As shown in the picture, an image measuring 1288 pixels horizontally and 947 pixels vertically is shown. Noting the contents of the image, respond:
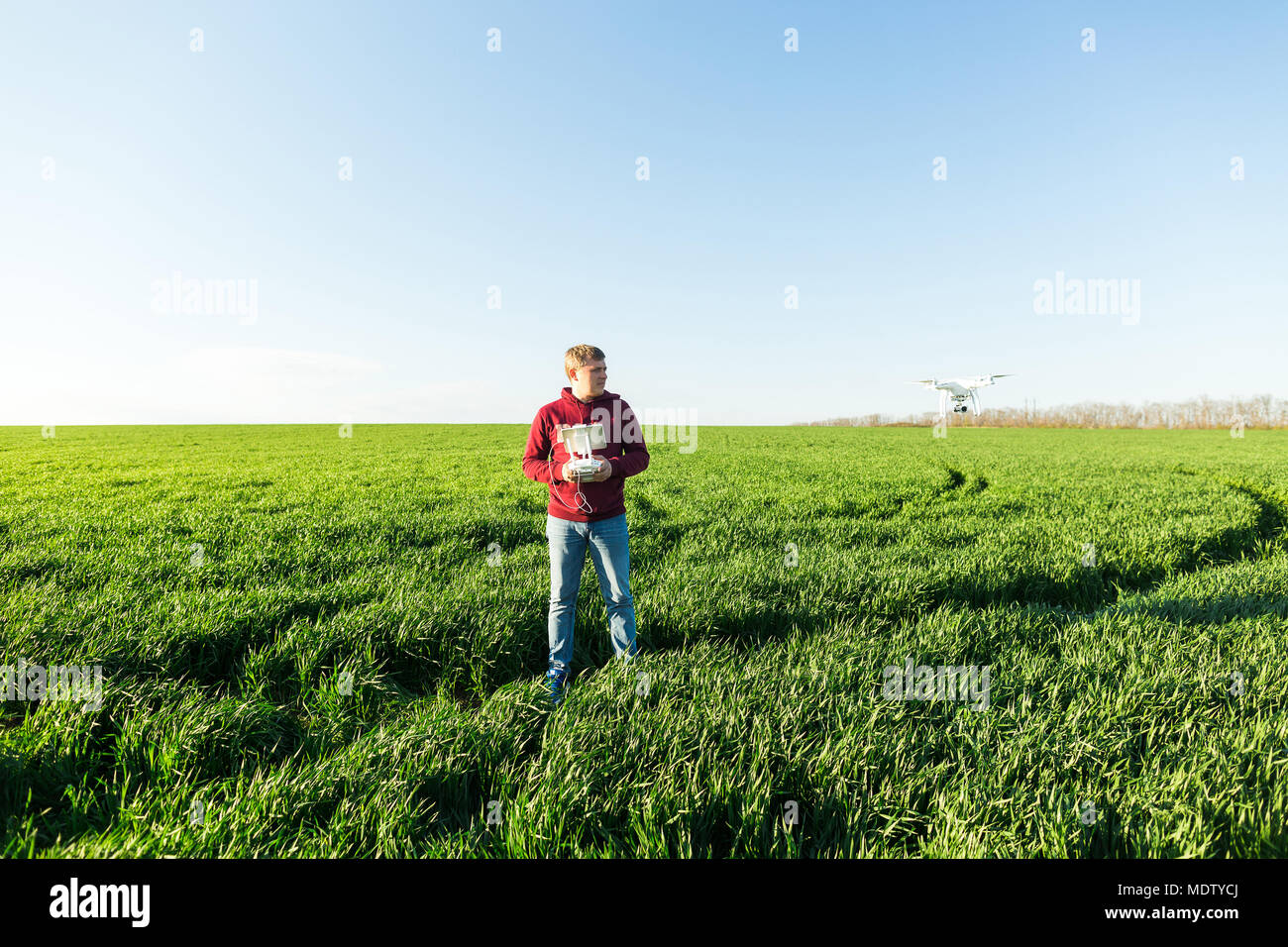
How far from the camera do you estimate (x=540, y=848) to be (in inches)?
92.7

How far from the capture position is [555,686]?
12.6ft

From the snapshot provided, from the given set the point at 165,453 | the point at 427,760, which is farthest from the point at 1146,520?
the point at 165,453

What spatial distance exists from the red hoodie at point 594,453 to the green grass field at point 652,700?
1.16 metres

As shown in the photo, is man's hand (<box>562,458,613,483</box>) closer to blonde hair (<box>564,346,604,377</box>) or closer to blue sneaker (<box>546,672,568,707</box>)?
blonde hair (<box>564,346,604,377</box>)

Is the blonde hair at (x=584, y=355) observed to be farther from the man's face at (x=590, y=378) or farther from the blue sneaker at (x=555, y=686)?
the blue sneaker at (x=555, y=686)

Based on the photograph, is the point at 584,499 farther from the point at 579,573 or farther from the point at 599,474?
the point at 579,573

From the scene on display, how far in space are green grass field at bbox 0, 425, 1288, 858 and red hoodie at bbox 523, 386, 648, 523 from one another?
116 centimetres

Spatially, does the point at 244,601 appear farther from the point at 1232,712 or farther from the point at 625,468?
the point at 1232,712

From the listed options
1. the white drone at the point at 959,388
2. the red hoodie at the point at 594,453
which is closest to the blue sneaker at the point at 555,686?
the red hoodie at the point at 594,453

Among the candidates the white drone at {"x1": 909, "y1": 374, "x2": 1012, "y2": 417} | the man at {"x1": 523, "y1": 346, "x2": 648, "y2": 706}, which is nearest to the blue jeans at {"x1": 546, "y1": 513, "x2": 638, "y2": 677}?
the man at {"x1": 523, "y1": 346, "x2": 648, "y2": 706}

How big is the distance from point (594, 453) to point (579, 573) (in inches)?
36.0

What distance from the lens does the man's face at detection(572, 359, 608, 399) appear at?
3768mm

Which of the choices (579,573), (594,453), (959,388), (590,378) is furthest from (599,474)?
(959,388)
